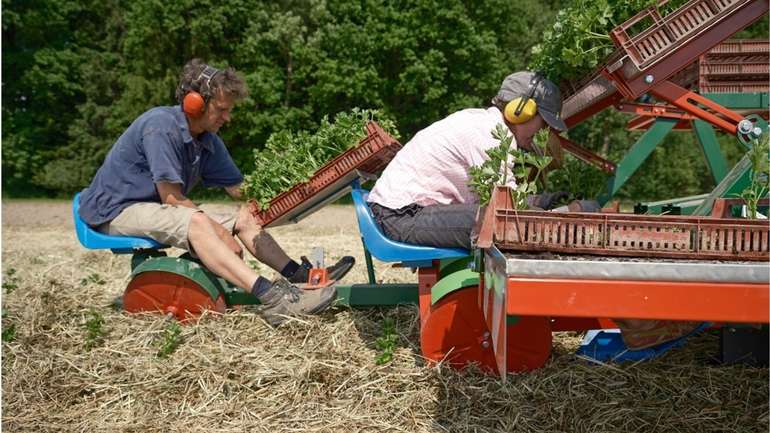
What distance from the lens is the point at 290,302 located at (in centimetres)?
431

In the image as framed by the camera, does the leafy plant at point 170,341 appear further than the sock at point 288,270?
No

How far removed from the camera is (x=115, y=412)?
3.45 meters

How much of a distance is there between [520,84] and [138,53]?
→ 2411 cm

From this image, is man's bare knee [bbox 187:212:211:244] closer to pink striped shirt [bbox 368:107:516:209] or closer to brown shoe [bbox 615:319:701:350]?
pink striped shirt [bbox 368:107:516:209]

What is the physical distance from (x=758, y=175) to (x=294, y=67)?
22861 millimetres

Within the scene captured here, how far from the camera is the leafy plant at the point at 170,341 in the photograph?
3969mm

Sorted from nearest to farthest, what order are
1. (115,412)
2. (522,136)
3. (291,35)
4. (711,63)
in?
(115,412)
(522,136)
(711,63)
(291,35)

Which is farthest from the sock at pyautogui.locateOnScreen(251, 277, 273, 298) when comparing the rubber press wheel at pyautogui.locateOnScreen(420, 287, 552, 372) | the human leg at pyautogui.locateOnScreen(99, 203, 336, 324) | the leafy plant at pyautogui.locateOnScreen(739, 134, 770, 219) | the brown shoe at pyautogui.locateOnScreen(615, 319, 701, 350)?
the leafy plant at pyautogui.locateOnScreen(739, 134, 770, 219)

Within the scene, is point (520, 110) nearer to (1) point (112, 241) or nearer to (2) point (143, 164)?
(2) point (143, 164)

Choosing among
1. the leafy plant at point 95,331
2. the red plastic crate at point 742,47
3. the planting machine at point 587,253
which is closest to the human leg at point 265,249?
the planting machine at point 587,253

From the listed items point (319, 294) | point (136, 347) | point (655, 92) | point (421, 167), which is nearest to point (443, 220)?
point (421, 167)

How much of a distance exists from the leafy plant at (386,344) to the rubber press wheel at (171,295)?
1.07 meters

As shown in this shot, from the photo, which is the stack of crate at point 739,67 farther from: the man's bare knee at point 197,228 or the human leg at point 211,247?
the man's bare knee at point 197,228

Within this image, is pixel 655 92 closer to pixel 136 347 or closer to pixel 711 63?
pixel 711 63
